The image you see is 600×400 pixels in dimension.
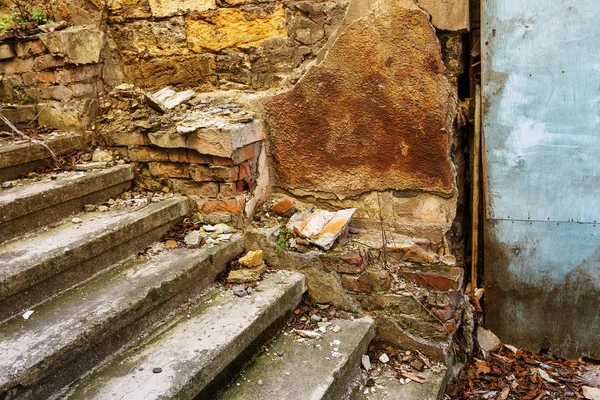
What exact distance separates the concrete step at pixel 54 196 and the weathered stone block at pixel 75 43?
2.30 ft

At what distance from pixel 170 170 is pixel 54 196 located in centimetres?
62

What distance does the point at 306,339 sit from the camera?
222cm

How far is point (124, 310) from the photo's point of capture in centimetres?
183

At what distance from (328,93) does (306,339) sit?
4.15ft

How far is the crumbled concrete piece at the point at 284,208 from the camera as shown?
8.75 ft

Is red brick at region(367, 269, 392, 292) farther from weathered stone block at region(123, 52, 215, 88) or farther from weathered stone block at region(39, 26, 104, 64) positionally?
weathered stone block at region(39, 26, 104, 64)

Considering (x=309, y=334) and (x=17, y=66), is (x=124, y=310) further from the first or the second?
(x=17, y=66)

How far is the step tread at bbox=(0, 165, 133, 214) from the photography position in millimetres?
2154

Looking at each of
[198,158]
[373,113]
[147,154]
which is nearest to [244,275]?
[198,158]

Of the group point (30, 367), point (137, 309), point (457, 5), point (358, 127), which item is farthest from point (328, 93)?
point (30, 367)

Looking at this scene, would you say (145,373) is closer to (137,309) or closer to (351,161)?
(137,309)

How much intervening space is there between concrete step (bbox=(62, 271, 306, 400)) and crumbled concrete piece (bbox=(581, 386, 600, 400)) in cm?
152

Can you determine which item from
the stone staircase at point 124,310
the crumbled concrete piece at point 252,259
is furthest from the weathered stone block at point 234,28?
the crumbled concrete piece at point 252,259

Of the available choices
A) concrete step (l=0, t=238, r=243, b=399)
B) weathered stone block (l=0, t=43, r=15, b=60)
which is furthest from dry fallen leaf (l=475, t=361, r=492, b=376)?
weathered stone block (l=0, t=43, r=15, b=60)
